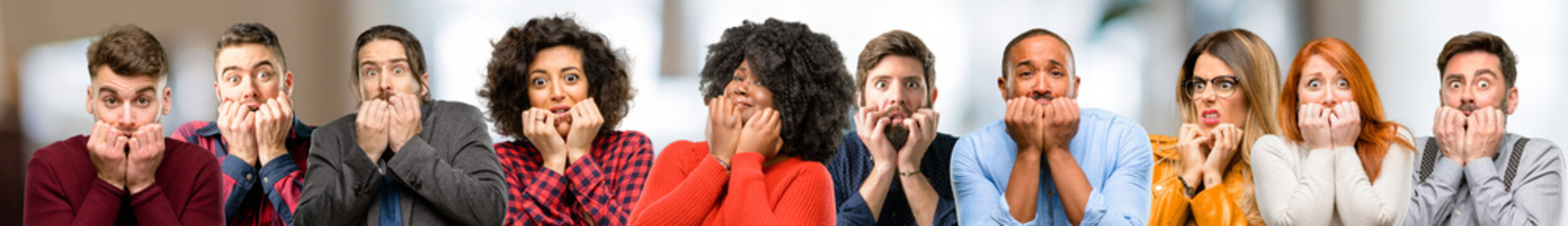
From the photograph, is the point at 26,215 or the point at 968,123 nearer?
the point at 26,215

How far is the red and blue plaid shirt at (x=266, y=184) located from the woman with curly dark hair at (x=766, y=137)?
4.12 ft

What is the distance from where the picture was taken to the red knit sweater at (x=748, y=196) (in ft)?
14.8

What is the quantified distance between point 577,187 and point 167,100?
1.52 metres

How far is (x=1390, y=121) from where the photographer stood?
5715 mm

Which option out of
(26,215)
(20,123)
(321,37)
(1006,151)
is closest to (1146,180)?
(1006,151)

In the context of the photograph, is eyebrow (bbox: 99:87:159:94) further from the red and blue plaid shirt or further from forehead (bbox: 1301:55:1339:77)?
forehead (bbox: 1301:55:1339:77)

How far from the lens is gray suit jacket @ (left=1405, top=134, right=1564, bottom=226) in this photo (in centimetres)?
572

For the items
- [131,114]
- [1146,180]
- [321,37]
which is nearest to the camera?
[1146,180]

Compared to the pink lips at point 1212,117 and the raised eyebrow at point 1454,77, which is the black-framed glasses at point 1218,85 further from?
the raised eyebrow at point 1454,77

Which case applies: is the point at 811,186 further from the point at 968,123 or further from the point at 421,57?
the point at 421,57

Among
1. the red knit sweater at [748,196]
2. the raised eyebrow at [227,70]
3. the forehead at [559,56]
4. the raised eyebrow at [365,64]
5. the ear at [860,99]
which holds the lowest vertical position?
the red knit sweater at [748,196]

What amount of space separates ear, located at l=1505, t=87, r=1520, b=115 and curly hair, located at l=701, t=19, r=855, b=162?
2.80 m

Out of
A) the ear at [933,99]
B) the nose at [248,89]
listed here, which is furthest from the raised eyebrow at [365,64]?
the ear at [933,99]

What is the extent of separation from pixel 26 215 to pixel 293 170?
891mm
